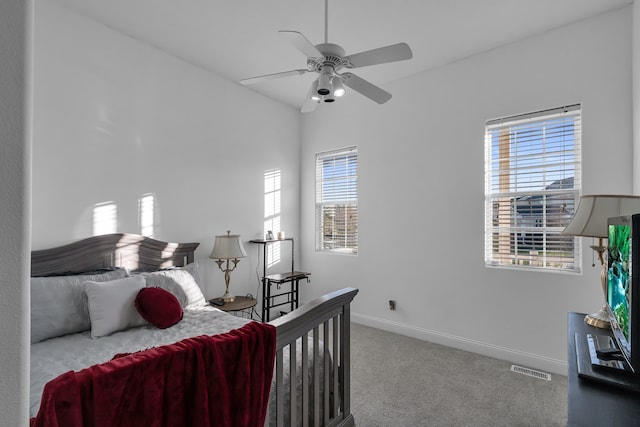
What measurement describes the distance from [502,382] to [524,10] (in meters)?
2.96

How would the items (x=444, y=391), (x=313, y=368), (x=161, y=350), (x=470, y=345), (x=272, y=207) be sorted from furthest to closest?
(x=272, y=207) → (x=470, y=345) → (x=444, y=391) → (x=313, y=368) → (x=161, y=350)

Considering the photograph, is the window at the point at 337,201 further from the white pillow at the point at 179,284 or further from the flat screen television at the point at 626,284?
the flat screen television at the point at 626,284

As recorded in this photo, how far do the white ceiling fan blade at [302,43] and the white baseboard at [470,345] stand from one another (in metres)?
2.96

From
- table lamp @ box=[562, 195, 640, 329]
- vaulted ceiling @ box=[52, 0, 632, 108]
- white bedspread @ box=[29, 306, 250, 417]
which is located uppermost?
vaulted ceiling @ box=[52, 0, 632, 108]

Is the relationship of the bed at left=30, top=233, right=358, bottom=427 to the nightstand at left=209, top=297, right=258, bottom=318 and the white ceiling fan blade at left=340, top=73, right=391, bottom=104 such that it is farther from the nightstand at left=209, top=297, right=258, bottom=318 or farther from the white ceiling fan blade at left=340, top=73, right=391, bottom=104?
the white ceiling fan blade at left=340, top=73, right=391, bottom=104

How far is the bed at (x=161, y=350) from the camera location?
0.95 m

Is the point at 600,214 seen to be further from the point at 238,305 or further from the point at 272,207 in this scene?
the point at 272,207

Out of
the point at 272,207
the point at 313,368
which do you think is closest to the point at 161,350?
the point at 313,368

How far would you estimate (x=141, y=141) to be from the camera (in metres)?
3.06

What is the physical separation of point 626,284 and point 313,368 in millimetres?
1396

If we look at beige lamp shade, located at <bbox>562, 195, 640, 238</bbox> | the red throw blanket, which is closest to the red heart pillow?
the red throw blanket

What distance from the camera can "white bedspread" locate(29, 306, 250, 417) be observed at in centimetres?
165

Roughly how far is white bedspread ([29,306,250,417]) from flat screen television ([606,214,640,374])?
203 centimetres

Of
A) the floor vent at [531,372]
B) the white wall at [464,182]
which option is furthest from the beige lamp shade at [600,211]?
the floor vent at [531,372]
